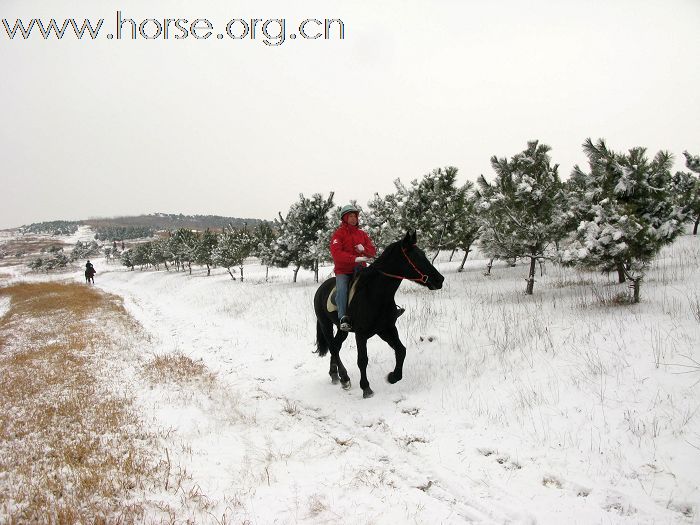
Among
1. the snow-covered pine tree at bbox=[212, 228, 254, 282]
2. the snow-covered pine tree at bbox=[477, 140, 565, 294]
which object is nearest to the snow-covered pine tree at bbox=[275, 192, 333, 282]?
the snow-covered pine tree at bbox=[212, 228, 254, 282]

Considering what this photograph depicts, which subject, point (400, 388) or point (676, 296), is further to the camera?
point (676, 296)

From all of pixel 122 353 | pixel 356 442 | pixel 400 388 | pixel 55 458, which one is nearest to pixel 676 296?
pixel 400 388

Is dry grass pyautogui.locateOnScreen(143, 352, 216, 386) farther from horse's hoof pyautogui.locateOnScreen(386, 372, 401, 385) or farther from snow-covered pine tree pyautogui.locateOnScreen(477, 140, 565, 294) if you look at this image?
snow-covered pine tree pyautogui.locateOnScreen(477, 140, 565, 294)

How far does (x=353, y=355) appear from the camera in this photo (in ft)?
29.3

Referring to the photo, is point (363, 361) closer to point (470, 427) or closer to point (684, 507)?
point (470, 427)

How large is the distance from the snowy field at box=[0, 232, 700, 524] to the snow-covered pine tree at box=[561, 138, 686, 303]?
1.11 metres

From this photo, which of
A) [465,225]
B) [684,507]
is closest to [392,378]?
[684,507]

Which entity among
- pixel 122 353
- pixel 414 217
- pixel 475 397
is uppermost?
pixel 414 217

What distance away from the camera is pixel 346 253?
23.0 feet

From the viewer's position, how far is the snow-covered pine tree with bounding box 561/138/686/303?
8.30 metres

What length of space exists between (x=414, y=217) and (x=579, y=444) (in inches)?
769

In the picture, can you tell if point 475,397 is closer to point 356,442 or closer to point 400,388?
point 400,388

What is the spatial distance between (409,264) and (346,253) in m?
1.38

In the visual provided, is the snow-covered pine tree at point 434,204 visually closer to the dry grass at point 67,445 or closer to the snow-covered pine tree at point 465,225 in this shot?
the snow-covered pine tree at point 465,225
